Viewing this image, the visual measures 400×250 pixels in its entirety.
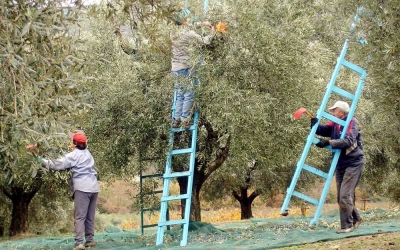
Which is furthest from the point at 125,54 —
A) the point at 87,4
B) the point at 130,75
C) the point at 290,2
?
the point at 87,4

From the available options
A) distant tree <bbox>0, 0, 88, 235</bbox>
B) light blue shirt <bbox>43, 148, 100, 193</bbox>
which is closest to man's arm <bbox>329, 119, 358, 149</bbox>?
light blue shirt <bbox>43, 148, 100, 193</bbox>

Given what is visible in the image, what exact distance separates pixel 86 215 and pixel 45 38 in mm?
5862

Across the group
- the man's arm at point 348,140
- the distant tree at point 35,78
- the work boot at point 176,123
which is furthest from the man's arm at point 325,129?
the distant tree at point 35,78

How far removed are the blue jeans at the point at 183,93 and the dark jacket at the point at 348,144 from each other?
7.54ft

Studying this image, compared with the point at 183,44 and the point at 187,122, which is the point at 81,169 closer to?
the point at 187,122

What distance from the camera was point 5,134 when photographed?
20.3 feet

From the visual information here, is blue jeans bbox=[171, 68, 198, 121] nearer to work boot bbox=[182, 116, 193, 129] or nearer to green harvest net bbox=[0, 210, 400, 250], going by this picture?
work boot bbox=[182, 116, 193, 129]

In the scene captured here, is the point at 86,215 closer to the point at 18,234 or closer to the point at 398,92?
the point at 398,92

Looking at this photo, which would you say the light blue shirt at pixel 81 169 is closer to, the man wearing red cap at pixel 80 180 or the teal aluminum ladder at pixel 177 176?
the man wearing red cap at pixel 80 180

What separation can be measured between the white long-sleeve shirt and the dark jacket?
2521mm

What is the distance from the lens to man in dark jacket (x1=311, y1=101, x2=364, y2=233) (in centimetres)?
1133

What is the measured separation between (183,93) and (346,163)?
3.04 meters

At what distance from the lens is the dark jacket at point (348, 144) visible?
11242mm

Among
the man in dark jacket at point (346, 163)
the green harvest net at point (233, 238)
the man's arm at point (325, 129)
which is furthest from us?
the man's arm at point (325, 129)
